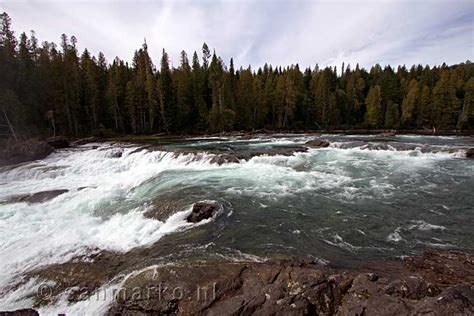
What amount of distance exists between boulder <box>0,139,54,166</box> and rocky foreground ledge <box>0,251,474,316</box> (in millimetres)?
23197

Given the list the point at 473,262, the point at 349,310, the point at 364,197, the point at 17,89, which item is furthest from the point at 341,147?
the point at 17,89

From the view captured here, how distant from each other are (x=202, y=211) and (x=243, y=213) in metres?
1.60

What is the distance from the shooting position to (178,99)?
167ft

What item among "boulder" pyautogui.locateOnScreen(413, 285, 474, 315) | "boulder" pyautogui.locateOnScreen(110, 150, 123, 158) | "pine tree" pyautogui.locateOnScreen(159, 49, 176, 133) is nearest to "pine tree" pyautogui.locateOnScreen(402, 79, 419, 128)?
"pine tree" pyautogui.locateOnScreen(159, 49, 176, 133)

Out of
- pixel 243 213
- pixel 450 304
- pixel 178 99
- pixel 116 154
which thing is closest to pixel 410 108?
pixel 178 99

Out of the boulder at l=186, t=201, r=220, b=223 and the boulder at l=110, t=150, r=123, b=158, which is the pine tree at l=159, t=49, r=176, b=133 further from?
the boulder at l=186, t=201, r=220, b=223

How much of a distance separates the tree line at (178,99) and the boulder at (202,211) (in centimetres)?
3225

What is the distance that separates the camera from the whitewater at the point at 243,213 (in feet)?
23.9

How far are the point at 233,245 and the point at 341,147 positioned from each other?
21363mm

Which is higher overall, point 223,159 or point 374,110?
point 374,110

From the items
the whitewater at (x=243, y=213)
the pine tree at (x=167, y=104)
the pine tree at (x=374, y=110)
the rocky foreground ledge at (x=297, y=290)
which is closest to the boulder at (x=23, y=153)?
the whitewater at (x=243, y=213)

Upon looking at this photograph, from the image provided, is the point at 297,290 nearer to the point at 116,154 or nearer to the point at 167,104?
the point at 116,154

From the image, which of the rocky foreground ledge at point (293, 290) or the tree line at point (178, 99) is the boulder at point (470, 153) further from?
the tree line at point (178, 99)

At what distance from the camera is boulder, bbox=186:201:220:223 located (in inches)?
362
